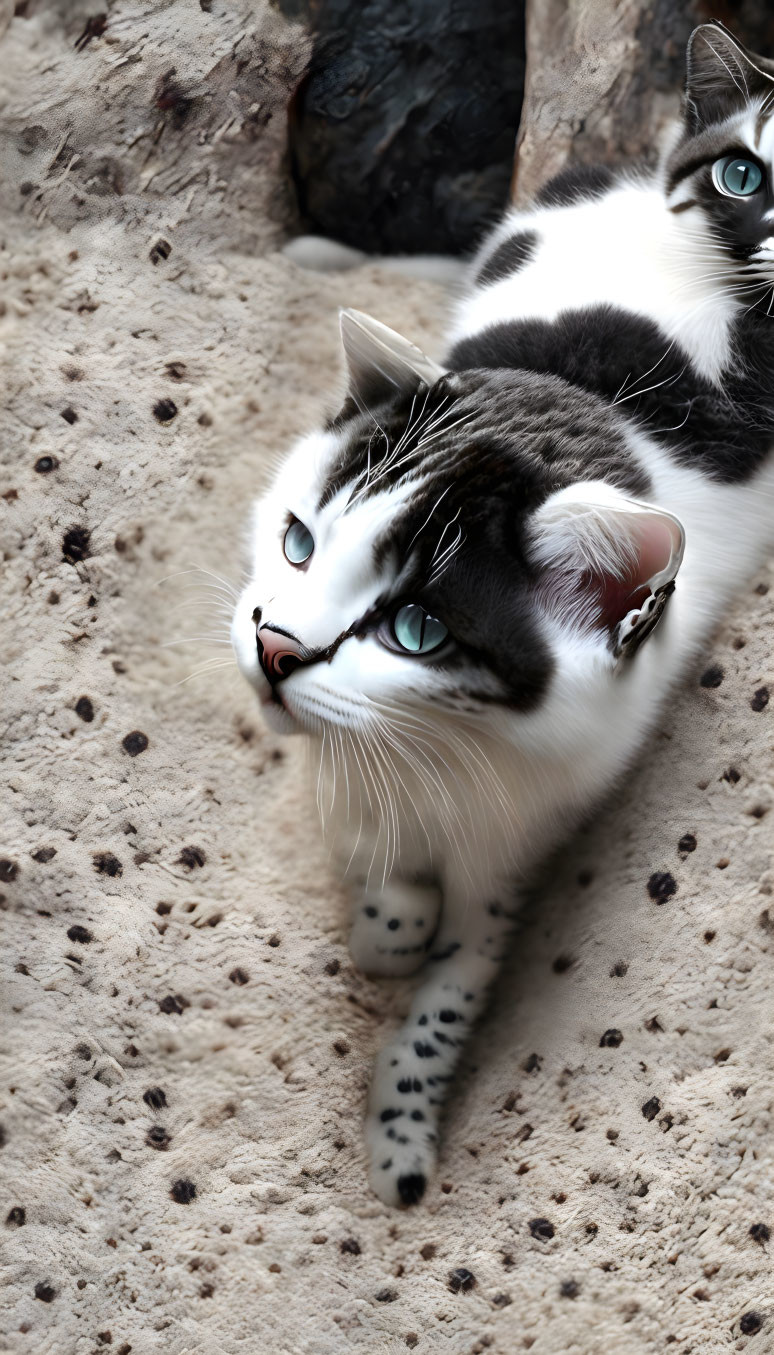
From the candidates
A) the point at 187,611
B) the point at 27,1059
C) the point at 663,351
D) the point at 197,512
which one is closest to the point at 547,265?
the point at 663,351

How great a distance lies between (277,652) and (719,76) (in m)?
1.04

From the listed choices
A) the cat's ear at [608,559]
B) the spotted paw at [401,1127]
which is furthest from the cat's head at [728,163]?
the spotted paw at [401,1127]

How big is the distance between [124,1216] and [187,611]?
0.83 metres

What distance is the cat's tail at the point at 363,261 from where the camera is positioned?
194 centimetres

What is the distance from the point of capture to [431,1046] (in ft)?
4.52

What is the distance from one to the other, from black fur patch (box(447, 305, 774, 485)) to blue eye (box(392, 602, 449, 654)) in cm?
45

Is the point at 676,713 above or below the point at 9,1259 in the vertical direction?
above

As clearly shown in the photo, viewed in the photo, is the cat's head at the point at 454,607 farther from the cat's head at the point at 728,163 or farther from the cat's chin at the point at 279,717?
the cat's head at the point at 728,163

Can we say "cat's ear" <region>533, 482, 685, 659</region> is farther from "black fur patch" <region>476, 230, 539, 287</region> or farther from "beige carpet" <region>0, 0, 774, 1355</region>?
"black fur patch" <region>476, 230, 539, 287</region>

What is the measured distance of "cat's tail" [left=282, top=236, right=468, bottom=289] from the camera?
1938 mm

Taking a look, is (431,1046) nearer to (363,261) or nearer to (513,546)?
(513,546)

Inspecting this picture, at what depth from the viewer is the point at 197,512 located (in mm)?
1681

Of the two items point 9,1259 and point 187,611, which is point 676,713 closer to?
point 187,611

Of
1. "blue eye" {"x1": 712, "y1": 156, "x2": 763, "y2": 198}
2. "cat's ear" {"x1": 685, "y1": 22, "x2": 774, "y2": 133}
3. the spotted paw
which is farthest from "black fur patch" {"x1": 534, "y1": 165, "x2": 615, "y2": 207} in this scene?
the spotted paw
